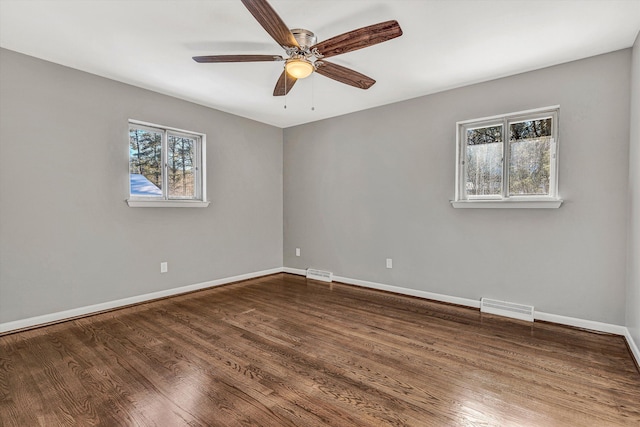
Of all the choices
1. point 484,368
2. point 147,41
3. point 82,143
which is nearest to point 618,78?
point 484,368

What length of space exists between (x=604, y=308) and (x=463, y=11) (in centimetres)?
277

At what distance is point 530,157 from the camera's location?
3107 mm

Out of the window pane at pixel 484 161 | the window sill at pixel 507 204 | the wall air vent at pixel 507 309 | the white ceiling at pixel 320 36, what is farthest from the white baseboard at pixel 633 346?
the white ceiling at pixel 320 36

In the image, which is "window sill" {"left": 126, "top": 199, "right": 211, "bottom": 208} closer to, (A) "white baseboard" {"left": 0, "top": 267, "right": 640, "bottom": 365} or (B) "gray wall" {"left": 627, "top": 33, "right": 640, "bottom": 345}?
(A) "white baseboard" {"left": 0, "top": 267, "right": 640, "bottom": 365}

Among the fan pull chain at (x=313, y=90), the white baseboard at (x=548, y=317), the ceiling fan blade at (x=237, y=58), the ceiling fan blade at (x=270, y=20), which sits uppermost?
the fan pull chain at (x=313, y=90)

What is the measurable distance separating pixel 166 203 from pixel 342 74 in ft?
8.42

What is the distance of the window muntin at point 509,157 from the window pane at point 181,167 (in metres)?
3.37

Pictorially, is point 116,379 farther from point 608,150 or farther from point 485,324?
point 608,150

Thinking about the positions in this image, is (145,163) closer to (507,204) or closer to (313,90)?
(313,90)

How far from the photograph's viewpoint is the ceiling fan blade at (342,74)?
7.85 ft

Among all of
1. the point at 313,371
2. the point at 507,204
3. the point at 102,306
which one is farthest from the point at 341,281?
the point at 102,306

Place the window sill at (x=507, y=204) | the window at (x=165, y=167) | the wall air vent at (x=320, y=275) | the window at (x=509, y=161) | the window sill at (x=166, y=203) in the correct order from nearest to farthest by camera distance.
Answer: the window sill at (x=507, y=204) < the window at (x=509, y=161) < the window sill at (x=166, y=203) < the window at (x=165, y=167) < the wall air vent at (x=320, y=275)

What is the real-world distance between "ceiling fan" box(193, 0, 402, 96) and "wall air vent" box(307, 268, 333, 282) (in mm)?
2863

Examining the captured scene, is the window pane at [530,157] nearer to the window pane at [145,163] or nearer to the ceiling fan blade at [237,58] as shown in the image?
the ceiling fan blade at [237,58]
